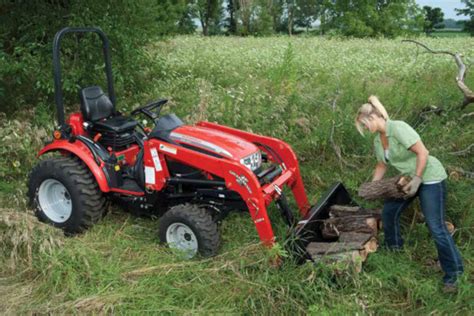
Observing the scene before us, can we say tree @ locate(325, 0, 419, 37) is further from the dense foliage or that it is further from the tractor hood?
the tractor hood

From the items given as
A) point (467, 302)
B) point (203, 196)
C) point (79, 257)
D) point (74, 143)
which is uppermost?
point (74, 143)

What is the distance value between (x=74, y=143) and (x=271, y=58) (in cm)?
732

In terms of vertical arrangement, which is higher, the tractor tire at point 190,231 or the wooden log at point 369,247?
the tractor tire at point 190,231

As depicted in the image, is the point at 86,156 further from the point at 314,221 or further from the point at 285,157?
the point at 314,221

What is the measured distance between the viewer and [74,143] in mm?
4602

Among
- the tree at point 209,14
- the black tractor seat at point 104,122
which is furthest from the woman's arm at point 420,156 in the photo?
the tree at point 209,14

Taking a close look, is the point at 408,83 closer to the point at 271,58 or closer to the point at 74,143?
the point at 271,58

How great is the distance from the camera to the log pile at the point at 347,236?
12.1ft

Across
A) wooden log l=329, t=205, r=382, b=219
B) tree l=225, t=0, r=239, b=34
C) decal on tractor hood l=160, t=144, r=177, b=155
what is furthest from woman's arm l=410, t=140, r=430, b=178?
tree l=225, t=0, r=239, b=34

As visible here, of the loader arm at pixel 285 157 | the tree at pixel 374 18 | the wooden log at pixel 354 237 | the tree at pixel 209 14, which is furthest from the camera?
the tree at pixel 209 14

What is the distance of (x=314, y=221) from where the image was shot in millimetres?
4137

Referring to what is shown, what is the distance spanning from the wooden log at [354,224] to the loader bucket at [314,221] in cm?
11

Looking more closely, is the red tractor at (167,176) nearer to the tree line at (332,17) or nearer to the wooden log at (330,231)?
the wooden log at (330,231)

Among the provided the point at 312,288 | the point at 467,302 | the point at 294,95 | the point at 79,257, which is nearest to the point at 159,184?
the point at 79,257
